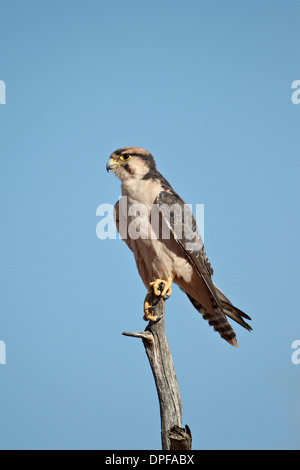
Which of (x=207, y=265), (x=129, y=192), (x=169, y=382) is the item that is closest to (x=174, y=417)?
(x=169, y=382)

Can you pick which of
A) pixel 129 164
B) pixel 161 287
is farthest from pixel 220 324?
pixel 129 164

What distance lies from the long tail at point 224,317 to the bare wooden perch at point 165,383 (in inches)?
32.5

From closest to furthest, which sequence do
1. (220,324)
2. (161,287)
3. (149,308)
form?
1. (149,308)
2. (161,287)
3. (220,324)

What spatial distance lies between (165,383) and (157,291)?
0.98 metres

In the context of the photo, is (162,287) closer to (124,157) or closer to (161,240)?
(161,240)

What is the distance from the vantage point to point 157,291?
6.09m

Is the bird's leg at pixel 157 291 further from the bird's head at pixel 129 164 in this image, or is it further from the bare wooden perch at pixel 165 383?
the bird's head at pixel 129 164

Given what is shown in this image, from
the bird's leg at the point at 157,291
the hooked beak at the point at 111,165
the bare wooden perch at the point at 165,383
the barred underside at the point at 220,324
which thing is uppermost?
the hooked beak at the point at 111,165

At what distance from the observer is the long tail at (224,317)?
6456 mm

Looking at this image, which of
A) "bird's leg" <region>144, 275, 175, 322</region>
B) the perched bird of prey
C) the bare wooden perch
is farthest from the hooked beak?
the bare wooden perch

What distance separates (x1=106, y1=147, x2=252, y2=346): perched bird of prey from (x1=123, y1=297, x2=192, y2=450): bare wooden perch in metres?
0.14

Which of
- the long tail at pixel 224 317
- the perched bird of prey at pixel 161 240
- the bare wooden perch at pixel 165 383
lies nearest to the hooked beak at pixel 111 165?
the perched bird of prey at pixel 161 240

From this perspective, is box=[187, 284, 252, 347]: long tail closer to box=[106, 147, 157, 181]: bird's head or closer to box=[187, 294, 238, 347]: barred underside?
box=[187, 294, 238, 347]: barred underside
